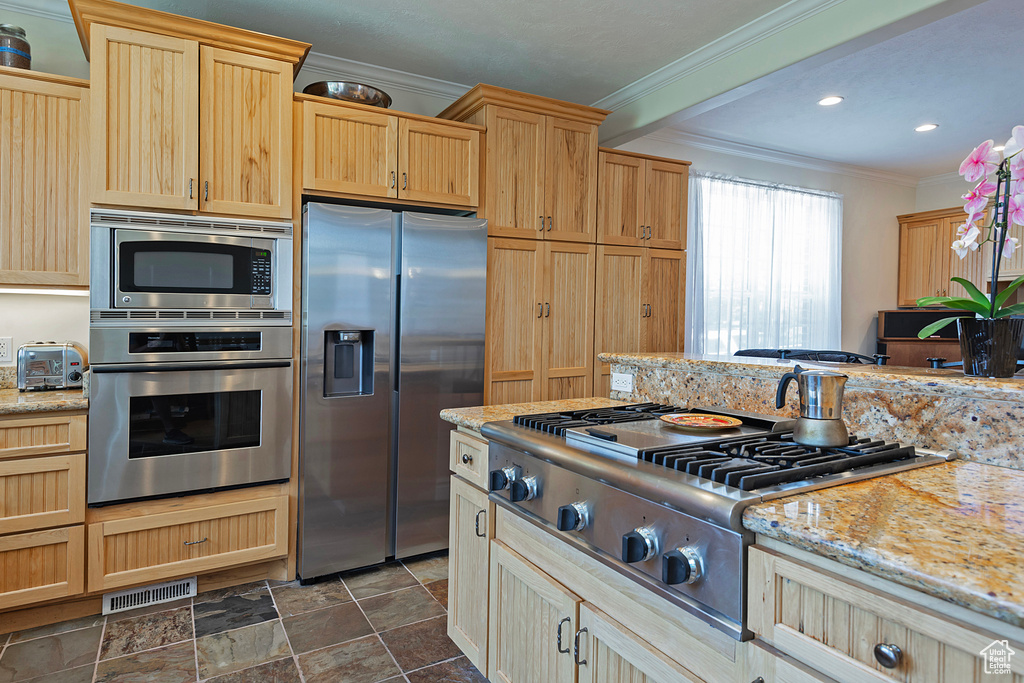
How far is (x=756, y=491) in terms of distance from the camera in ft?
3.42

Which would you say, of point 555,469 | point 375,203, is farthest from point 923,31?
point 555,469

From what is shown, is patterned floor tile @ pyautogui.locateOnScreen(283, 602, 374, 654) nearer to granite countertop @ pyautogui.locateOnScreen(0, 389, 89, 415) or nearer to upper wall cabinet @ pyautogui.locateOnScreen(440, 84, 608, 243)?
granite countertop @ pyautogui.locateOnScreen(0, 389, 89, 415)

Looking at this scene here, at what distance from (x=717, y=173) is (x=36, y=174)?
176 inches

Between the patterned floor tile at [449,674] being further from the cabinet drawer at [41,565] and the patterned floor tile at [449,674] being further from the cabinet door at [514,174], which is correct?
the cabinet door at [514,174]

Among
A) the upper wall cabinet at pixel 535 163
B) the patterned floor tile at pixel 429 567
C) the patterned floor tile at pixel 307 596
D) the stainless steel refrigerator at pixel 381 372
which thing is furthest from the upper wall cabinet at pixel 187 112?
the patterned floor tile at pixel 429 567

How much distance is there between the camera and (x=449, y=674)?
205 centimetres

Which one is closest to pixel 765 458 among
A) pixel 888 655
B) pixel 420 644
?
pixel 888 655

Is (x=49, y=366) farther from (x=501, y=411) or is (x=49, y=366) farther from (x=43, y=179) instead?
(x=501, y=411)

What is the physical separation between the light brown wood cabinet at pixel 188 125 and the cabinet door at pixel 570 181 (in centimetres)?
140

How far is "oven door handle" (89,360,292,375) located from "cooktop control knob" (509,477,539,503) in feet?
5.08

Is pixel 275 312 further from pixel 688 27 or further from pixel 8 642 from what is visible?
pixel 688 27

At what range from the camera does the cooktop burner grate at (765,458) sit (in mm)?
1098

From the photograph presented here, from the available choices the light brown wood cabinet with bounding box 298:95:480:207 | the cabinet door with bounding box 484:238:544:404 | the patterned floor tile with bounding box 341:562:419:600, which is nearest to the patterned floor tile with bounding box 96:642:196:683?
the patterned floor tile with bounding box 341:562:419:600

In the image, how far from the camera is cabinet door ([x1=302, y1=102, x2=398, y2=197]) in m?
2.70
